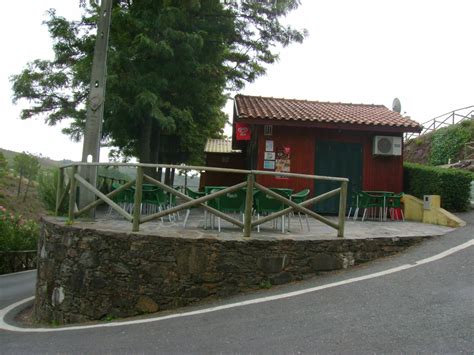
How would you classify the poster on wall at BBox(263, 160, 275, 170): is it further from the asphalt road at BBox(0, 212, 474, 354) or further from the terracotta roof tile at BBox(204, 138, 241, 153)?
the terracotta roof tile at BBox(204, 138, 241, 153)

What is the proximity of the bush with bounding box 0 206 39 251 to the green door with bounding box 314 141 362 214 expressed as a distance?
14995mm

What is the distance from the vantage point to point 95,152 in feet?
25.4

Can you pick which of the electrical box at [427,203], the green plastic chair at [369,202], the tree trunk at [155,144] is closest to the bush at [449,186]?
the electrical box at [427,203]

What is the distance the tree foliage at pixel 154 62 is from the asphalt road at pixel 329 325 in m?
6.76

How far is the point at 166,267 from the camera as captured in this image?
5715 mm

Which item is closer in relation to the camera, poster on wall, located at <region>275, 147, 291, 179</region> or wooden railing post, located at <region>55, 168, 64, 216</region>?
wooden railing post, located at <region>55, 168, 64, 216</region>

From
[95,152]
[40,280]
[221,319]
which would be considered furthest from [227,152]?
[221,319]

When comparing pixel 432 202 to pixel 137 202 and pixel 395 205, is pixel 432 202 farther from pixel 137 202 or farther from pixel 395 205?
pixel 137 202

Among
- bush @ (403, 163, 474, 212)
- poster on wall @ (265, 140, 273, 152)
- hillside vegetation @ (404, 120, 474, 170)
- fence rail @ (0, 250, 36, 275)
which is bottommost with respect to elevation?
fence rail @ (0, 250, 36, 275)

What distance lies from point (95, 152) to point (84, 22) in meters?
5.76

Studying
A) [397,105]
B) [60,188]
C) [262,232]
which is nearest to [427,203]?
[262,232]

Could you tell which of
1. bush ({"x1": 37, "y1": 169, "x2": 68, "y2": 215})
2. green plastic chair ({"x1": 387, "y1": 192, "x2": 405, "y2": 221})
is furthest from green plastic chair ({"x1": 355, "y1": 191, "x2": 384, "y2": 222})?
bush ({"x1": 37, "y1": 169, "x2": 68, "y2": 215})

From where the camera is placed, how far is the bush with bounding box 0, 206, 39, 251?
61.8 ft

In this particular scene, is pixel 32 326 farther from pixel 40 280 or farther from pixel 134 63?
pixel 134 63
